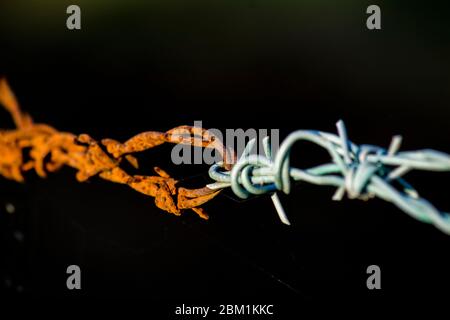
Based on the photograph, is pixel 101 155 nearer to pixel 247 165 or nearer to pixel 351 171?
pixel 247 165

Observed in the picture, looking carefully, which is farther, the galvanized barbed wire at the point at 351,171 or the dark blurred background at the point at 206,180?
the dark blurred background at the point at 206,180

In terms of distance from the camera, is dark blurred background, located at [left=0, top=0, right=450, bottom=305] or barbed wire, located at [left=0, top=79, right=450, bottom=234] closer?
barbed wire, located at [left=0, top=79, right=450, bottom=234]

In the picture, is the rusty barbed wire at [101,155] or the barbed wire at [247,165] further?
the rusty barbed wire at [101,155]

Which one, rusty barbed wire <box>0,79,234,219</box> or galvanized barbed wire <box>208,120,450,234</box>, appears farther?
rusty barbed wire <box>0,79,234,219</box>

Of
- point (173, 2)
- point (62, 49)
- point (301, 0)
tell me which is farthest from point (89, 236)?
point (301, 0)
